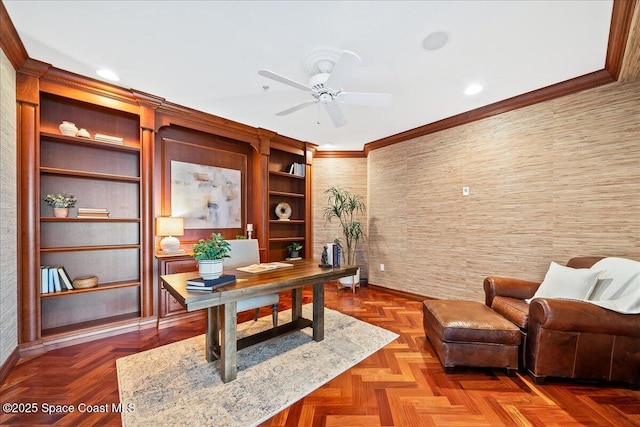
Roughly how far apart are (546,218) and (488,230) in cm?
57

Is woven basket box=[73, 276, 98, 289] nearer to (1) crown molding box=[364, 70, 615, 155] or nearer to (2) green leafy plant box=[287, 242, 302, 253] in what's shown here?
(2) green leafy plant box=[287, 242, 302, 253]

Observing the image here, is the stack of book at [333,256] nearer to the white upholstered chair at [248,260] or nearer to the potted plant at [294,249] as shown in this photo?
the white upholstered chair at [248,260]

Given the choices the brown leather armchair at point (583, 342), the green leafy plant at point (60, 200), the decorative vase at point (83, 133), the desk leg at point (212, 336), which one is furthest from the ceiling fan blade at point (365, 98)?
the green leafy plant at point (60, 200)

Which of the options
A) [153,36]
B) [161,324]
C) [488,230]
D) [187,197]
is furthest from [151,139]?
[488,230]

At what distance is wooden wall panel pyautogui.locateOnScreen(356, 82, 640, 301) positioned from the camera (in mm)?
2352

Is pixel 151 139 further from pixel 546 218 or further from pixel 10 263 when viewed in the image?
pixel 546 218

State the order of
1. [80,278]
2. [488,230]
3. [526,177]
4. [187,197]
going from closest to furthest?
[80,278]
[526,177]
[488,230]
[187,197]

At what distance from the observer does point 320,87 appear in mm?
2057

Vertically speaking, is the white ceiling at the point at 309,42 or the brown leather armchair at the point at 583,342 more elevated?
the white ceiling at the point at 309,42

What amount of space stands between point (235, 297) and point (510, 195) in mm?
3158

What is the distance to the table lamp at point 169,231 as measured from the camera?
289 centimetres

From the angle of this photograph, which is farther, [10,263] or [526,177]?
[526,177]

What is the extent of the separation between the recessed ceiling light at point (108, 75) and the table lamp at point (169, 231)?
1.45 meters

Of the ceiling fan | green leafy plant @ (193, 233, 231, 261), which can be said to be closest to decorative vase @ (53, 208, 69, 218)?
green leafy plant @ (193, 233, 231, 261)
